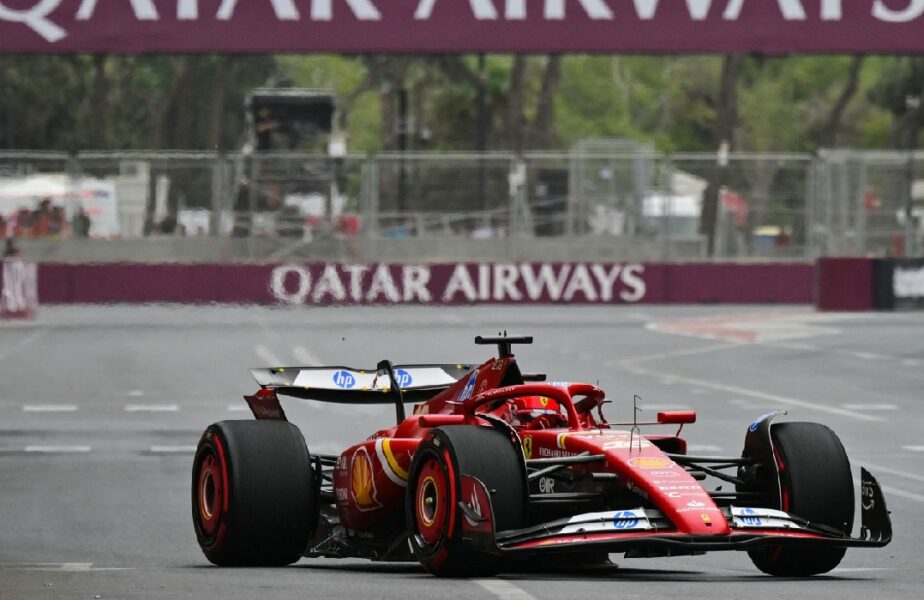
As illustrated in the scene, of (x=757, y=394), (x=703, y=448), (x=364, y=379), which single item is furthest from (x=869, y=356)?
(x=364, y=379)

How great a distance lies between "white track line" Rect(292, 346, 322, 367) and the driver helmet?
15.9m

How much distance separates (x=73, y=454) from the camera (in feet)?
52.6

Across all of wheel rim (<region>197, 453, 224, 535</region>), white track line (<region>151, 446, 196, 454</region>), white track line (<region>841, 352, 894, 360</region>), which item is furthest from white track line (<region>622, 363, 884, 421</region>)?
wheel rim (<region>197, 453, 224, 535</region>)

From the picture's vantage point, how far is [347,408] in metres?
20.0

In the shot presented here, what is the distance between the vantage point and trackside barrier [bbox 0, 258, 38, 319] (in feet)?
116

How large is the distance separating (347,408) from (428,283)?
18833mm

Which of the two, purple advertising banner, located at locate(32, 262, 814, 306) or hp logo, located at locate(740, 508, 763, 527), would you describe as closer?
hp logo, located at locate(740, 508, 763, 527)

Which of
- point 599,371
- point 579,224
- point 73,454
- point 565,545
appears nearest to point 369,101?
point 579,224

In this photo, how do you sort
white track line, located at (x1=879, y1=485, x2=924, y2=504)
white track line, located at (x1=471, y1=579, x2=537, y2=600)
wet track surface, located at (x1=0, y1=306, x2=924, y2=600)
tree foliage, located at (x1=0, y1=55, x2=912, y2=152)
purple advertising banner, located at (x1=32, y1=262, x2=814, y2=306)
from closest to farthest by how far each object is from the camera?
white track line, located at (x1=471, y1=579, x2=537, y2=600)
wet track surface, located at (x1=0, y1=306, x2=924, y2=600)
white track line, located at (x1=879, y1=485, x2=924, y2=504)
purple advertising banner, located at (x1=32, y1=262, x2=814, y2=306)
tree foliage, located at (x1=0, y1=55, x2=912, y2=152)

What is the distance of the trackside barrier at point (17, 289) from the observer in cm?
3525

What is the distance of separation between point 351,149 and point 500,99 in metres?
25.6

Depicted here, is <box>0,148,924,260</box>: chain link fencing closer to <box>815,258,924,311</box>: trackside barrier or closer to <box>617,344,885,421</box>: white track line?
<box>815,258,924,311</box>: trackside barrier

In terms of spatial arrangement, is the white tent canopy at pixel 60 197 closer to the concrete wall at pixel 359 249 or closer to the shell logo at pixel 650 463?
the concrete wall at pixel 359 249

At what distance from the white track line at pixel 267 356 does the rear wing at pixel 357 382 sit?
47.0 feet
